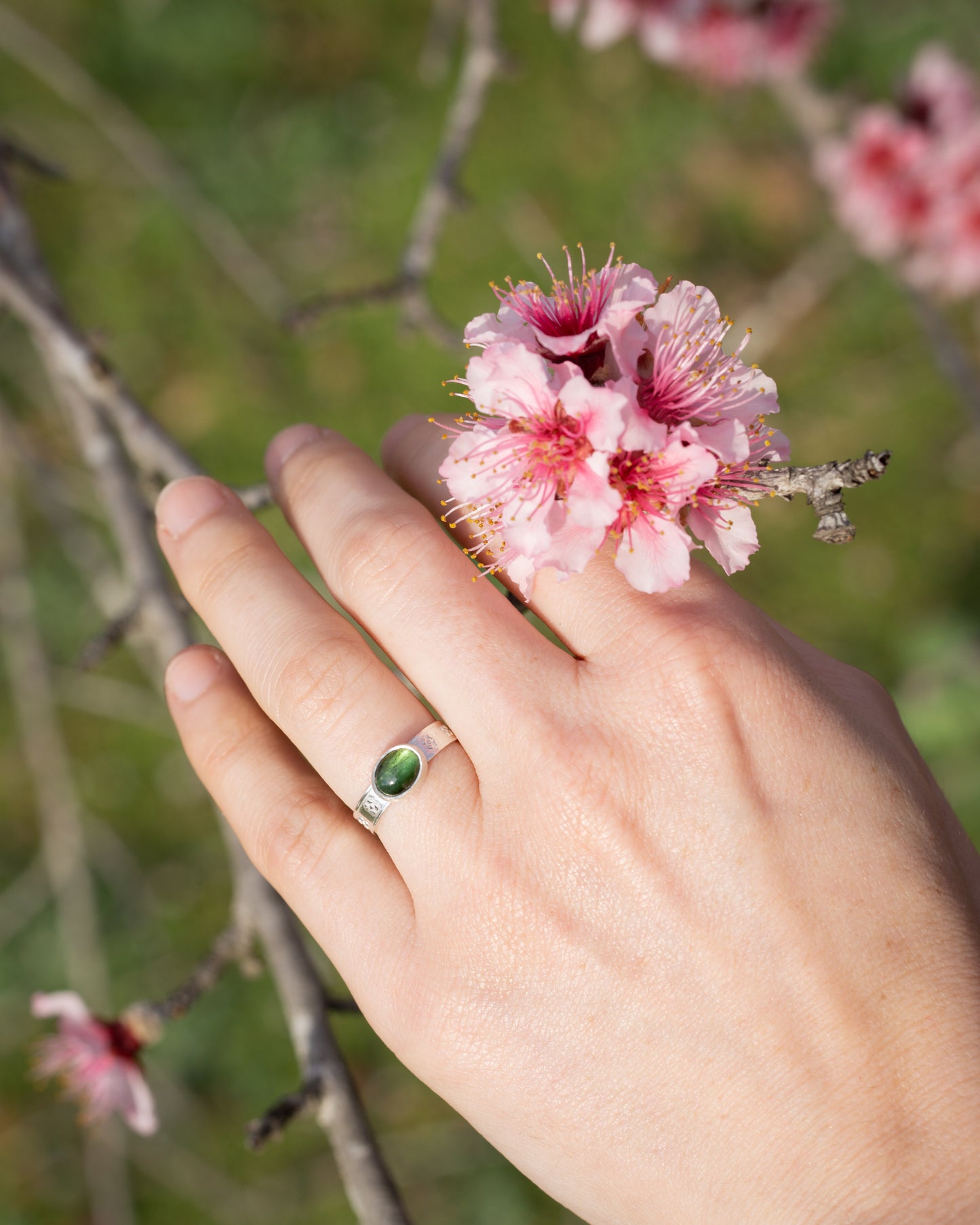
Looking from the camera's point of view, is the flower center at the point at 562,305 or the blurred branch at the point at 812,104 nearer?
the flower center at the point at 562,305

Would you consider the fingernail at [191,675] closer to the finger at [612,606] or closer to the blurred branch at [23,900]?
the finger at [612,606]

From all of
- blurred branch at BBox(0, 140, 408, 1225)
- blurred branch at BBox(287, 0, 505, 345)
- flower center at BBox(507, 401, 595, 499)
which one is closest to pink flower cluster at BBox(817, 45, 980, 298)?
blurred branch at BBox(287, 0, 505, 345)

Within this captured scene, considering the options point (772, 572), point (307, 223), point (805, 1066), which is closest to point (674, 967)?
point (805, 1066)

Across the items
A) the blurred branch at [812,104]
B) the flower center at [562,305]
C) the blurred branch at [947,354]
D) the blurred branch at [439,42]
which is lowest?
the blurred branch at [947,354]

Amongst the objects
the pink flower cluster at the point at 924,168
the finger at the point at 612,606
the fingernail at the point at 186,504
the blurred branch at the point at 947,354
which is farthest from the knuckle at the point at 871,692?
the pink flower cluster at the point at 924,168

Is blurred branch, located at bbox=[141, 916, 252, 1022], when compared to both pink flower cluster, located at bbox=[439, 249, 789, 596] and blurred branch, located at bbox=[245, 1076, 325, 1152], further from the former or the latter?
pink flower cluster, located at bbox=[439, 249, 789, 596]

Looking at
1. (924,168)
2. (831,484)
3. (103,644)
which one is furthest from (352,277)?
(831,484)
